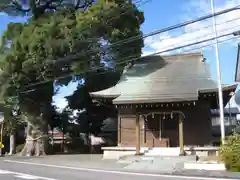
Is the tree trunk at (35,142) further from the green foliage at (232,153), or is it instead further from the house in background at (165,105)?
the green foliage at (232,153)

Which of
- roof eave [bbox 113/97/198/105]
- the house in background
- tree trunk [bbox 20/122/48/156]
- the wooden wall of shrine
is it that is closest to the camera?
roof eave [bbox 113/97/198/105]

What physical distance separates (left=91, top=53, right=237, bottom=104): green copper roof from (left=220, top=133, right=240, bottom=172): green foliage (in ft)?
19.8

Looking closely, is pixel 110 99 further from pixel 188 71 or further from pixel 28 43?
pixel 28 43

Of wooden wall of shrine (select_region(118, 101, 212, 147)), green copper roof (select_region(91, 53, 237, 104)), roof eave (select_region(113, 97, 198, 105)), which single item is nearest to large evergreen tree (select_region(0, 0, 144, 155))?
green copper roof (select_region(91, 53, 237, 104))

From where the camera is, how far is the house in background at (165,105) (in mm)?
24328

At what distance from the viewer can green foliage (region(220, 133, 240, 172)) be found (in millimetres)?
16203

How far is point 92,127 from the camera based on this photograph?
122 feet

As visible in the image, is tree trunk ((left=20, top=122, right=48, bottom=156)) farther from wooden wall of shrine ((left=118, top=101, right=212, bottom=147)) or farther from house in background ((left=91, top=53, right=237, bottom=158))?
wooden wall of shrine ((left=118, top=101, right=212, bottom=147))

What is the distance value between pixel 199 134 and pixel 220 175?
36.7 ft

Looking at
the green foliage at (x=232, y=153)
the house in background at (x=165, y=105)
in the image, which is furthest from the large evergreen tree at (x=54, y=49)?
the green foliage at (x=232, y=153)

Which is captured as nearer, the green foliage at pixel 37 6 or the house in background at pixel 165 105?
the house in background at pixel 165 105

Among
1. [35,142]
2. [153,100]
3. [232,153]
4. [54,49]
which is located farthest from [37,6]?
[232,153]

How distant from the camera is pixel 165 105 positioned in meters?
25.0

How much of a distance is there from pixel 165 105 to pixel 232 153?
29.5ft
